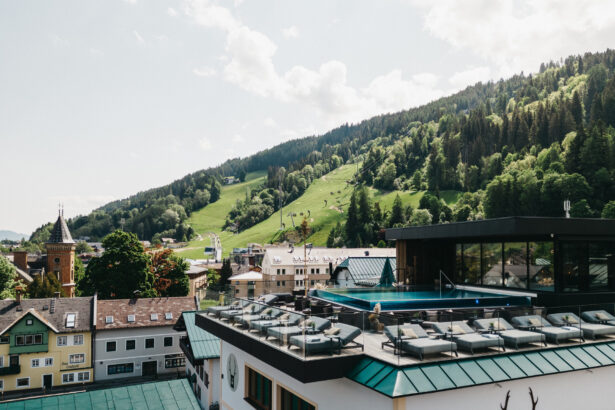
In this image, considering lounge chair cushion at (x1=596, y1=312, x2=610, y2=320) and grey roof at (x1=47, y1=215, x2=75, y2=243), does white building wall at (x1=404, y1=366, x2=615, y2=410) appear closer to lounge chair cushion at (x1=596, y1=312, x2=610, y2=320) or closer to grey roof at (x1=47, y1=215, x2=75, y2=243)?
lounge chair cushion at (x1=596, y1=312, x2=610, y2=320)

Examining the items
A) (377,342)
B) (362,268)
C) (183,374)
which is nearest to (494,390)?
(377,342)

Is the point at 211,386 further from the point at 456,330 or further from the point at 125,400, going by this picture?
the point at 456,330

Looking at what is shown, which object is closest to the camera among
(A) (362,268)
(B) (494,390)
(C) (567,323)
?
(B) (494,390)

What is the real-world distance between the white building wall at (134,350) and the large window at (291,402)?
31.6 metres

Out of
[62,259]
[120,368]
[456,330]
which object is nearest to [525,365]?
[456,330]

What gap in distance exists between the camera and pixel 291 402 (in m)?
11.0

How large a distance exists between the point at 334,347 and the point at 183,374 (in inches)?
1430

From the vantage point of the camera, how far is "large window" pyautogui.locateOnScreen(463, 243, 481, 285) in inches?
658

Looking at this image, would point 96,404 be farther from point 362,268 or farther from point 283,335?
point 362,268

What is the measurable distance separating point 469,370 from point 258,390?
22.3 feet

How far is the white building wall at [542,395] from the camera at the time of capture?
26.7ft

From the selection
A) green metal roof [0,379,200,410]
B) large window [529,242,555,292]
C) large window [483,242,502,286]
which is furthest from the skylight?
large window [529,242,555,292]

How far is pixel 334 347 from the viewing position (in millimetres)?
8945

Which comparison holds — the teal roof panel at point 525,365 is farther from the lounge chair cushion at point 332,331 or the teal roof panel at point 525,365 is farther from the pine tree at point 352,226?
the pine tree at point 352,226
